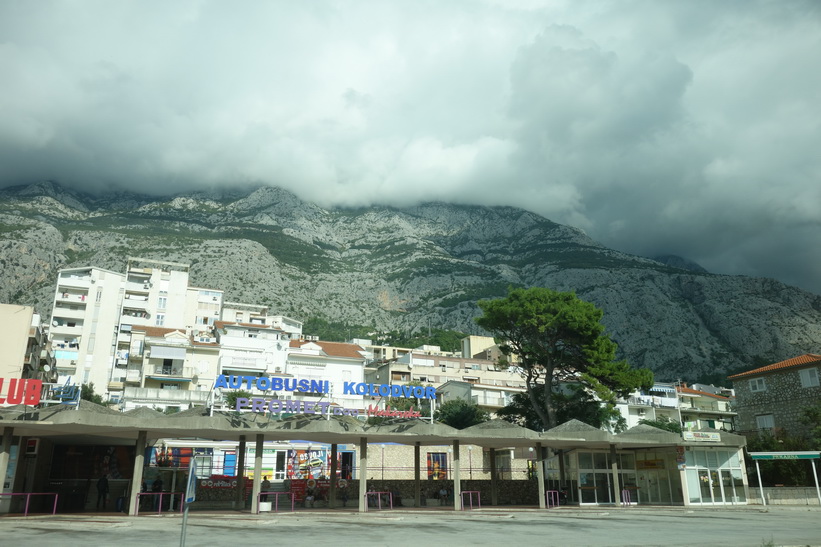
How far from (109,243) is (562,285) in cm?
9889

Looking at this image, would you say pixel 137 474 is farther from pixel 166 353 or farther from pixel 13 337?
pixel 166 353

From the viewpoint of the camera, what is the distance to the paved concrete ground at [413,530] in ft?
47.0

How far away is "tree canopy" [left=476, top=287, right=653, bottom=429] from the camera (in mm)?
45031

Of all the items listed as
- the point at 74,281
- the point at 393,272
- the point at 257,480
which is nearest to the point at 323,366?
the point at 74,281

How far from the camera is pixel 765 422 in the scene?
1957 inches

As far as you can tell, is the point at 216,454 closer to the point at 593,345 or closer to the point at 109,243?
the point at 593,345

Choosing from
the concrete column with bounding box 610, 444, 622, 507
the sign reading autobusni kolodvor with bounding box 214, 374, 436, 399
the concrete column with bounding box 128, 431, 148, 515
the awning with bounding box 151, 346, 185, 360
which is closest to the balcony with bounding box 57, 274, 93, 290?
the awning with bounding box 151, 346, 185, 360

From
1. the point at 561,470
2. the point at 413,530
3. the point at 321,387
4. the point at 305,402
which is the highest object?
the point at 321,387

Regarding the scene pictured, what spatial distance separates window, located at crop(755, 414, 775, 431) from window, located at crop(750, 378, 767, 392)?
7.21 feet

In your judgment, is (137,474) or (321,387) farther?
(321,387)

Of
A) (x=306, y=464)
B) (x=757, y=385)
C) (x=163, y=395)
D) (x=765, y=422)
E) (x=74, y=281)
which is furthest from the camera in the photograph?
(x=74, y=281)

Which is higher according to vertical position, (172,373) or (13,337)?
(13,337)

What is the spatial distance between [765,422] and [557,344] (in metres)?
18.5

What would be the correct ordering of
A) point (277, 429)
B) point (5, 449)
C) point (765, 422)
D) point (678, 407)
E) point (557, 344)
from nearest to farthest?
point (5, 449) → point (277, 429) → point (557, 344) → point (765, 422) → point (678, 407)
